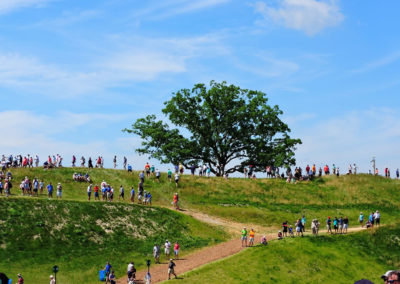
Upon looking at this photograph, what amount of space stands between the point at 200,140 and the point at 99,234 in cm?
3691

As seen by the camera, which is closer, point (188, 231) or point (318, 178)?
point (188, 231)

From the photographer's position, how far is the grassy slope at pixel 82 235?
41812 mm

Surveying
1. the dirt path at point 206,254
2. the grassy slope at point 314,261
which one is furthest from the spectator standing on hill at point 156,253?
the grassy slope at point 314,261

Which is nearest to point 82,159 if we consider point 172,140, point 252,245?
point 172,140

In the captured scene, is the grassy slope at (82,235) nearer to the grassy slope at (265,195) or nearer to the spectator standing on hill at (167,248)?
the spectator standing on hill at (167,248)

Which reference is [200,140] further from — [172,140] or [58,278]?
[58,278]

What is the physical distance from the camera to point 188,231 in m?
53.2

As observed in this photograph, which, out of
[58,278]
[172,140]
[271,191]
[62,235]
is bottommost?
[58,278]

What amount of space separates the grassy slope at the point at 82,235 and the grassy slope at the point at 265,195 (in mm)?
8737

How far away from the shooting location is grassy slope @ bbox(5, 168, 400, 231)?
6309 cm

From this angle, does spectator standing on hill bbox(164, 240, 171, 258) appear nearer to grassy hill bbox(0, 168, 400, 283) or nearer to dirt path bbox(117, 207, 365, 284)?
dirt path bbox(117, 207, 365, 284)

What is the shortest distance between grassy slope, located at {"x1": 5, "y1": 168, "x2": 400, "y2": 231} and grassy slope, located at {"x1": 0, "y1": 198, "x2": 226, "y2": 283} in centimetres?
874

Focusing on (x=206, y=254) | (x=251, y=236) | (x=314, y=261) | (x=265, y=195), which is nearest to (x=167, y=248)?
(x=206, y=254)

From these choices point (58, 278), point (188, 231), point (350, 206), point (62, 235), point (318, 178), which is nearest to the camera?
point (58, 278)
